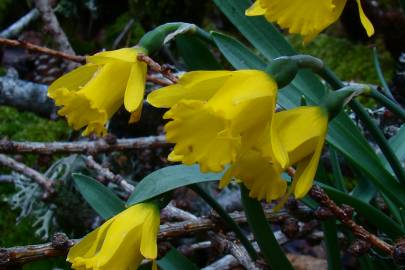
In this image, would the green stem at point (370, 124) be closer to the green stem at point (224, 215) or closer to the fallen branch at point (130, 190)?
the green stem at point (224, 215)

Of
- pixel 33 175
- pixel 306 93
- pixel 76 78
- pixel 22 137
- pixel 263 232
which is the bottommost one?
pixel 22 137

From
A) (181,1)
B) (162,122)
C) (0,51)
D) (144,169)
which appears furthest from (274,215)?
(0,51)

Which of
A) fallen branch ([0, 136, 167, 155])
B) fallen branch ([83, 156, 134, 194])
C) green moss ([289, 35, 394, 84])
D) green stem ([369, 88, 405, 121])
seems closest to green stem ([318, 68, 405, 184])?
green stem ([369, 88, 405, 121])

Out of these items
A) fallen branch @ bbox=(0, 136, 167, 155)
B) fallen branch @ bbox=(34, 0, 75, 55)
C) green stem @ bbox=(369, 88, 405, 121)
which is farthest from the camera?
fallen branch @ bbox=(34, 0, 75, 55)

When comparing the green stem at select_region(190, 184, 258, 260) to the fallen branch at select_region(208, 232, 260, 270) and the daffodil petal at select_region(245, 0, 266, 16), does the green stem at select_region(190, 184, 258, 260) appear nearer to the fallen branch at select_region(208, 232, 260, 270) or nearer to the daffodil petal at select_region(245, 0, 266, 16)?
the fallen branch at select_region(208, 232, 260, 270)

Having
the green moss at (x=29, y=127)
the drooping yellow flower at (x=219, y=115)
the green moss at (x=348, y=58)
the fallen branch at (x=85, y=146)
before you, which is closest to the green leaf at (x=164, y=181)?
the drooping yellow flower at (x=219, y=115)

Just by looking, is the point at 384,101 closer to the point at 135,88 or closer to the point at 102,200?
the point at 135,88

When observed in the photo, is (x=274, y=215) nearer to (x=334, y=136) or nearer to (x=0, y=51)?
(x=334, y=136)

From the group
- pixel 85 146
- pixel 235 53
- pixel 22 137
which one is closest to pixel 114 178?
pixel 85 146
